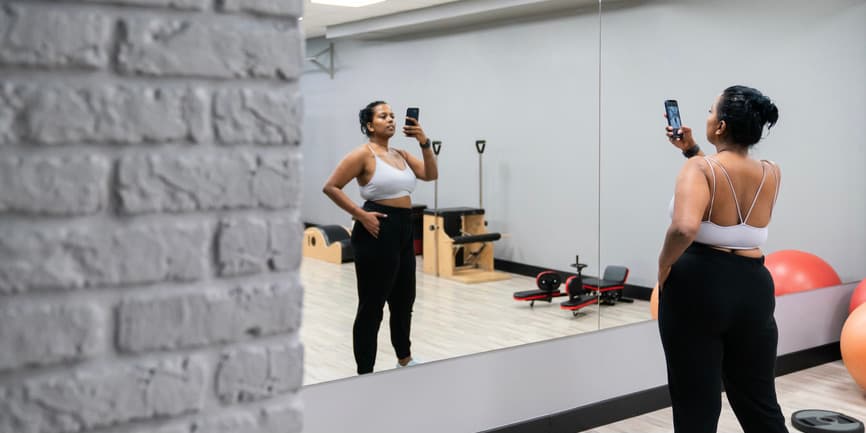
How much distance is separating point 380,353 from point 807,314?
2887mm

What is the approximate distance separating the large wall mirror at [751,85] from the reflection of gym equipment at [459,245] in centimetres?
81

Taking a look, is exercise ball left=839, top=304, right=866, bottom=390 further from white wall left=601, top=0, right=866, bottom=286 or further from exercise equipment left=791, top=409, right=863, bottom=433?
white wall left=601, top=0, right=866, bottom=286

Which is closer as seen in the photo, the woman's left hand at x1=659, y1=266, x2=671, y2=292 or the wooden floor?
the woman's left hand at x1=659, y1=266, x2=671, y2=292

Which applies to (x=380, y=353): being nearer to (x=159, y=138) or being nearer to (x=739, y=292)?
(x=739, y=292)

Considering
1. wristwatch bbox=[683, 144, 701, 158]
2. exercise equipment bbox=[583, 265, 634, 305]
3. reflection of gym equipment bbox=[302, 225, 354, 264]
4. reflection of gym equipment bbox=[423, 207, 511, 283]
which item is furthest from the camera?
exercise equipment bbox=[583, 265, 634, 305]

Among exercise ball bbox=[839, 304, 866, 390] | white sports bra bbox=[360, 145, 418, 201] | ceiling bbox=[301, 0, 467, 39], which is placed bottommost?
exercise ball bbox=[839, 304, 866, 390]

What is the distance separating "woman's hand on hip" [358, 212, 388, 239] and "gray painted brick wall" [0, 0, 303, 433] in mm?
1936

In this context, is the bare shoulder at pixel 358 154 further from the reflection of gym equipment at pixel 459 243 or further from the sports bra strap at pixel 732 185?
the sports bra strap at pixel 732 185

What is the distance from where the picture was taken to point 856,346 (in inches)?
156

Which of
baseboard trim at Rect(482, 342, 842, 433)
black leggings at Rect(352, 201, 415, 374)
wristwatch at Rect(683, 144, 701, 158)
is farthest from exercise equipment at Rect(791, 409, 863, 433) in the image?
black leggings at Rect(352, 201, 415, 374)

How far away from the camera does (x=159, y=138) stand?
84 cm

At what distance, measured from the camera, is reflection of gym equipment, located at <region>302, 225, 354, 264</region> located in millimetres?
2768

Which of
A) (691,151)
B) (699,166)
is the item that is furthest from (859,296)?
(699,166)

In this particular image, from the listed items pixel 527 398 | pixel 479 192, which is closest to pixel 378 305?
pixel 479 192
